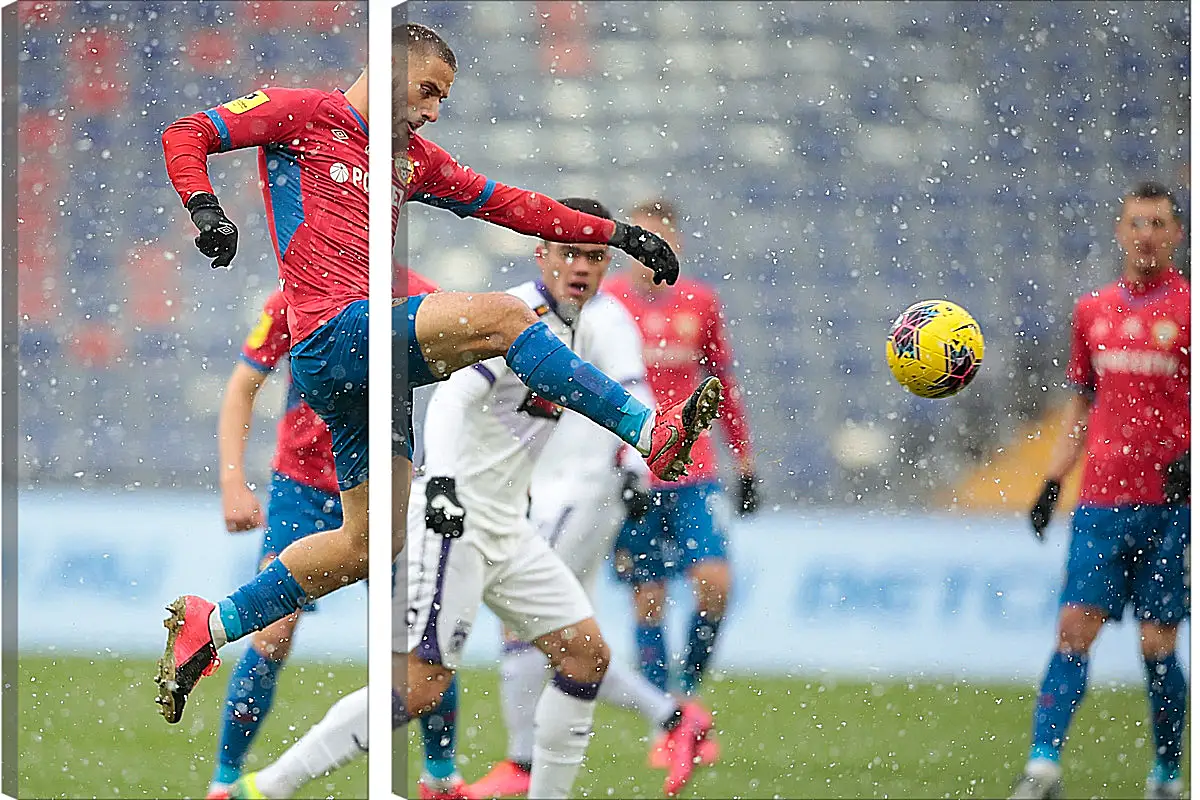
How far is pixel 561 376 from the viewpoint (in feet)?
6.97

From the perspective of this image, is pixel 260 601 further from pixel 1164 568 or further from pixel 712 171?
A: pixel 1164 568

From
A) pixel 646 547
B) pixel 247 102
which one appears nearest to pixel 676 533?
pixel 646 547

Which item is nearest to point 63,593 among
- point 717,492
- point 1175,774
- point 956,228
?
point 717,492

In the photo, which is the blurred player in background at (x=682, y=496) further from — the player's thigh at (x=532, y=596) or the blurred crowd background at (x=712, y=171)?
the player's thigh at (x=532, y=596)

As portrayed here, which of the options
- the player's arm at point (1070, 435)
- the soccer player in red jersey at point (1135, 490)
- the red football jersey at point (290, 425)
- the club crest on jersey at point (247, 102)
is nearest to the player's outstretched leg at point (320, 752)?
the red football jersey at point (290, 425)

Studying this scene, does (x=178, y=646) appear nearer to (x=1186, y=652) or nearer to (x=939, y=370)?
(x=939, y=370)

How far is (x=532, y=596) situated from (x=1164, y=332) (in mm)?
1145

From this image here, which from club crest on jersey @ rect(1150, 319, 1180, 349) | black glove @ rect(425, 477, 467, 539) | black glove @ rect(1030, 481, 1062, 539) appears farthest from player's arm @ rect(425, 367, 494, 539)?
club crest on jersey @ rect(1150, 319, 1180, 349)

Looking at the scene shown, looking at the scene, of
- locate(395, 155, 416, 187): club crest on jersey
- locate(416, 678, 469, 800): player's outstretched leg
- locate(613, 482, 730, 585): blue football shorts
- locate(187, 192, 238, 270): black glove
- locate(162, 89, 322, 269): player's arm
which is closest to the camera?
locate(187, 192, 238, 270): black glove

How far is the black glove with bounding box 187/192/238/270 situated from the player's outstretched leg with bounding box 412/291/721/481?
0.30m

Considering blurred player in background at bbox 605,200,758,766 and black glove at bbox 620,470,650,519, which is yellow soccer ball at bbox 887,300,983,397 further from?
black glove at bbox 620,470,650,519

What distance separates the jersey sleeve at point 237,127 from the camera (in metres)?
2.30

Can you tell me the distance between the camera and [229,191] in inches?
96.7

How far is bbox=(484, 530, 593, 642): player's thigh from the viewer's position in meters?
A: 2.46
